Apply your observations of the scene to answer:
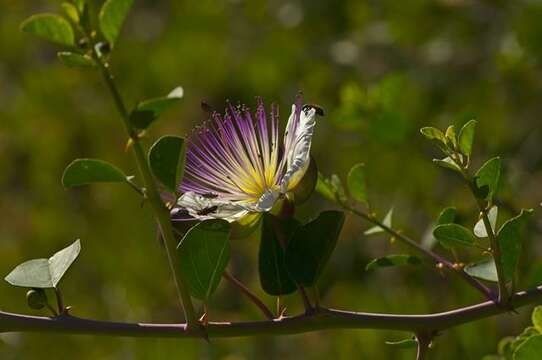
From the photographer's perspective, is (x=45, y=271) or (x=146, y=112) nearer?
(x=146, y=112)

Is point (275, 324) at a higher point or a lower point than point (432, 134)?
lower

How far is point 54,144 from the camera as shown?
11.5 feet

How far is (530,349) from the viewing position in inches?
41.4

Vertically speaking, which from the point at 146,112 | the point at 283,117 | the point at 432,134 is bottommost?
the point at 283,117

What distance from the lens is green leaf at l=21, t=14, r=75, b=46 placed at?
110 centimetres

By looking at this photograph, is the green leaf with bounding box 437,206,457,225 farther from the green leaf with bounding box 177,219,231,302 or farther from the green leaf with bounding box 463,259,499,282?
the green leaf with bounding box 177,219,231,302

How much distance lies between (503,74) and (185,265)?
1.76 meters

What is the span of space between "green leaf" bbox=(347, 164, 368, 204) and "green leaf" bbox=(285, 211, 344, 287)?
0.28 m

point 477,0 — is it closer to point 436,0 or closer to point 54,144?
point 436,0

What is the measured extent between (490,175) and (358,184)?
338 mm

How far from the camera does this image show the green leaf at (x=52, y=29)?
3.59ft

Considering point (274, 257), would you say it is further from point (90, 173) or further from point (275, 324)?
point (90, 173)

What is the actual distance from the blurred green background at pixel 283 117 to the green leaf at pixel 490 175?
100cm

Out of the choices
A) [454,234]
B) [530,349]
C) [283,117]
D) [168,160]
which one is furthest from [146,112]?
[283,117]
